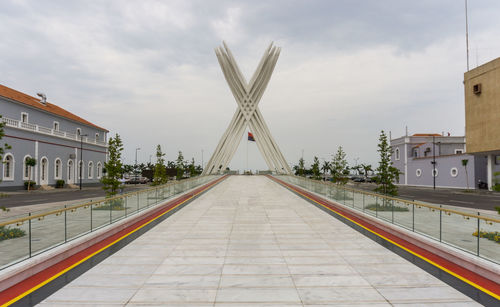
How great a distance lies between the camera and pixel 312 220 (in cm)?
1195

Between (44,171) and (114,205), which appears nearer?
(114,205)

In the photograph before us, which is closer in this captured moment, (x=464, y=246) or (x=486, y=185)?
(x=464, y=246)

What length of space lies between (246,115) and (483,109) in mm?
34595

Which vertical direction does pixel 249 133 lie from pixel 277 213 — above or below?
above

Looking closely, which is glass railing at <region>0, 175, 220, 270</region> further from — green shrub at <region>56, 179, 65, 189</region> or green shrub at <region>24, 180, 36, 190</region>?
green shrub at <region>56, 179, 65, 189</region>

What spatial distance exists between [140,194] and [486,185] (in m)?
46.1

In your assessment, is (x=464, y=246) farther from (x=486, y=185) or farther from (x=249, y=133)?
(x=249, y=133)

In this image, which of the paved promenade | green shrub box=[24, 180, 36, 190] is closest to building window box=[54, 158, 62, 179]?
green shrub box=[24, 180, 36, 190]

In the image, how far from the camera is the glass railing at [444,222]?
6188 mm

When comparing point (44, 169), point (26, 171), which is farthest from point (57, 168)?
point (26, 171)

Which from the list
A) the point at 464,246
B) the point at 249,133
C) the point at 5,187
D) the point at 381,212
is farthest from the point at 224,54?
the point at 464,246

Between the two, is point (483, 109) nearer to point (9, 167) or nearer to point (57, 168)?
point (9, 167)

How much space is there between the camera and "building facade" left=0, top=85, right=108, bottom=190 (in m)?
35.2

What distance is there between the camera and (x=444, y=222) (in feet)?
24.0
